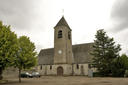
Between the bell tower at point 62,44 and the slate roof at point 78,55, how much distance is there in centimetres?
217

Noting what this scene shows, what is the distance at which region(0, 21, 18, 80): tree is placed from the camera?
16183 millimetres

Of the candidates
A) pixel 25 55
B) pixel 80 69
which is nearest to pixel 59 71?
pixel 80 69

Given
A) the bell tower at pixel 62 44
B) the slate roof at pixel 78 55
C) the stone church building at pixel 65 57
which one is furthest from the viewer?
the slate roof at pixel 78 55

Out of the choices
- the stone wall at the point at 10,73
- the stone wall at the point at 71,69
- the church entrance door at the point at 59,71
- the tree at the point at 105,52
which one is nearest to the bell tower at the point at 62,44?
the stone wall at the point at 71,69

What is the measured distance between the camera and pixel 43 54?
46812 millimetres

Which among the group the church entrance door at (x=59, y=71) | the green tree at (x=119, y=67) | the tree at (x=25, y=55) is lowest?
the church entrance door at (x=59, y=71)

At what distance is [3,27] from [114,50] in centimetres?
2368

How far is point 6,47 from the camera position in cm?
1659

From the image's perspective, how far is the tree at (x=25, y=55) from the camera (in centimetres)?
1870

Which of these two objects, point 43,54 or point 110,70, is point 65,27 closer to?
point 43,54

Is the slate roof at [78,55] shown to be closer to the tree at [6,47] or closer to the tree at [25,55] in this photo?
the tree at [25,55]

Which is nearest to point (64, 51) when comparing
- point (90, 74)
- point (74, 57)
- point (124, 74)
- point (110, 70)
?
point (74, 57)

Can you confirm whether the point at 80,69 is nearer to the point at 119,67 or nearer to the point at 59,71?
the point at 59,71

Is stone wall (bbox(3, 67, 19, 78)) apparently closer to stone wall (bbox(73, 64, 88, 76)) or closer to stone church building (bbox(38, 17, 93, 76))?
stone church building (bbox(38, 17, 93, 76))
